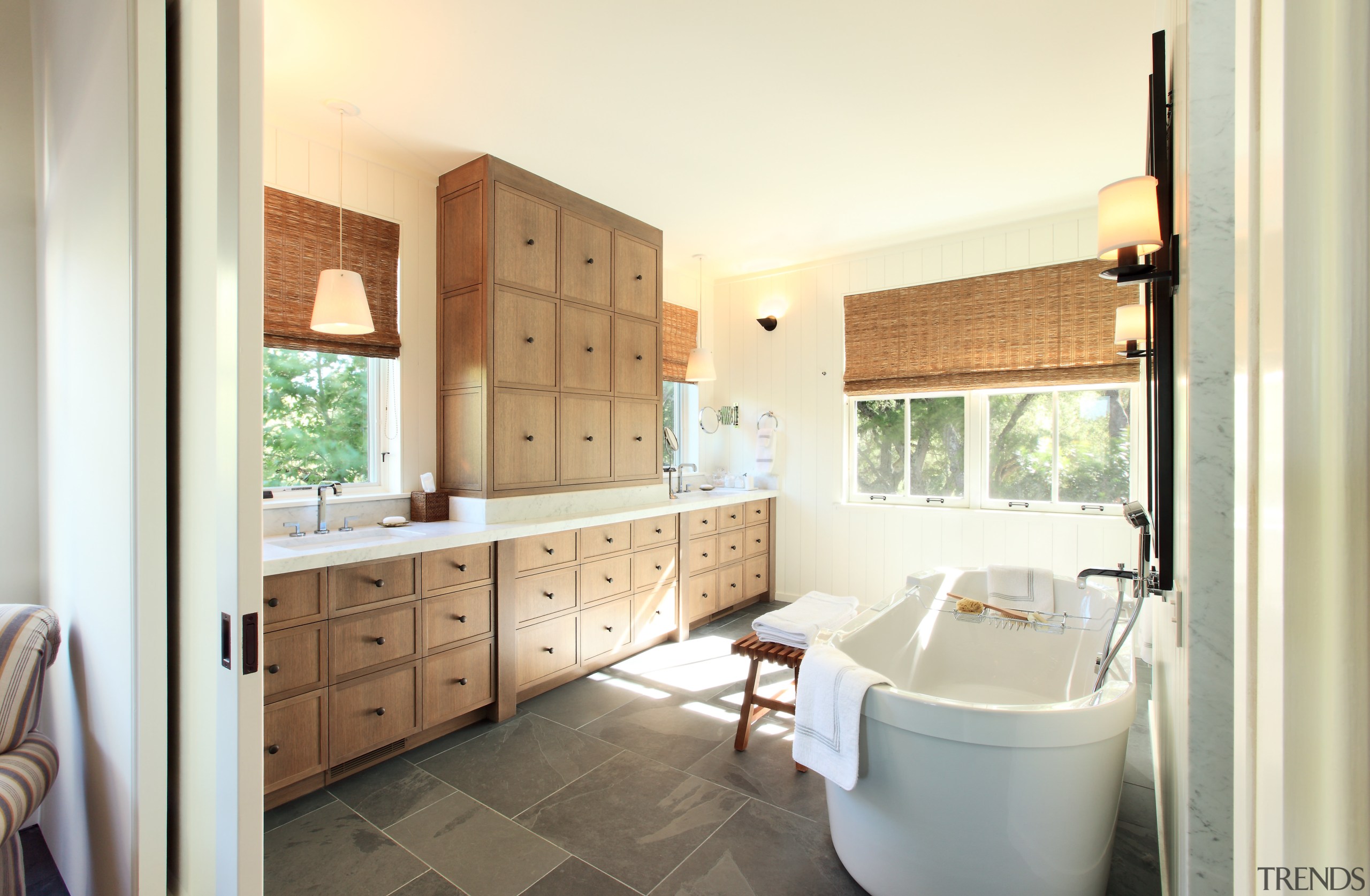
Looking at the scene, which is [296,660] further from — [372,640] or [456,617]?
[456,617]

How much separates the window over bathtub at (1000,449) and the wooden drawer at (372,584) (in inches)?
132

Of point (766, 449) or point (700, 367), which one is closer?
point (700, 367)

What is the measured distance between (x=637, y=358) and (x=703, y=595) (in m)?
1.73

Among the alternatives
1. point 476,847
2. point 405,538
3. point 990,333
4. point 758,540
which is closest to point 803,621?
point 476,847

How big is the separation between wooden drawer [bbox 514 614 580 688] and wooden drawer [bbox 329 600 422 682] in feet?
1.88

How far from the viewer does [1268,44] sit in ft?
1.05

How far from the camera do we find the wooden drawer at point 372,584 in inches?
91.7

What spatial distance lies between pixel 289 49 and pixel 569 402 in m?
1.94

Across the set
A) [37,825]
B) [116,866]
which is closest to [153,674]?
[116,866]

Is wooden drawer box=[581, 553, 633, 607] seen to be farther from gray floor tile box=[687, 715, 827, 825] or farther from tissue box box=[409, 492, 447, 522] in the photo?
gray floor tile box=[687, 715, 827, 825]

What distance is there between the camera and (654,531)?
3891 millimetres

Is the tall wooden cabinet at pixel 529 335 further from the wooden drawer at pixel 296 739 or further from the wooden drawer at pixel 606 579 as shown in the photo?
the wooden drawer at pixel 296 739

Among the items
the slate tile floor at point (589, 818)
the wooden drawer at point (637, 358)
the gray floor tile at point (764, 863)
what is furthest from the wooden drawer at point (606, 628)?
the gray floor tile at point (764, 863)

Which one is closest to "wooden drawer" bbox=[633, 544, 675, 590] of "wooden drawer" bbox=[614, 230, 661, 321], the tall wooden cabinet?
the tall wooden cabinet
